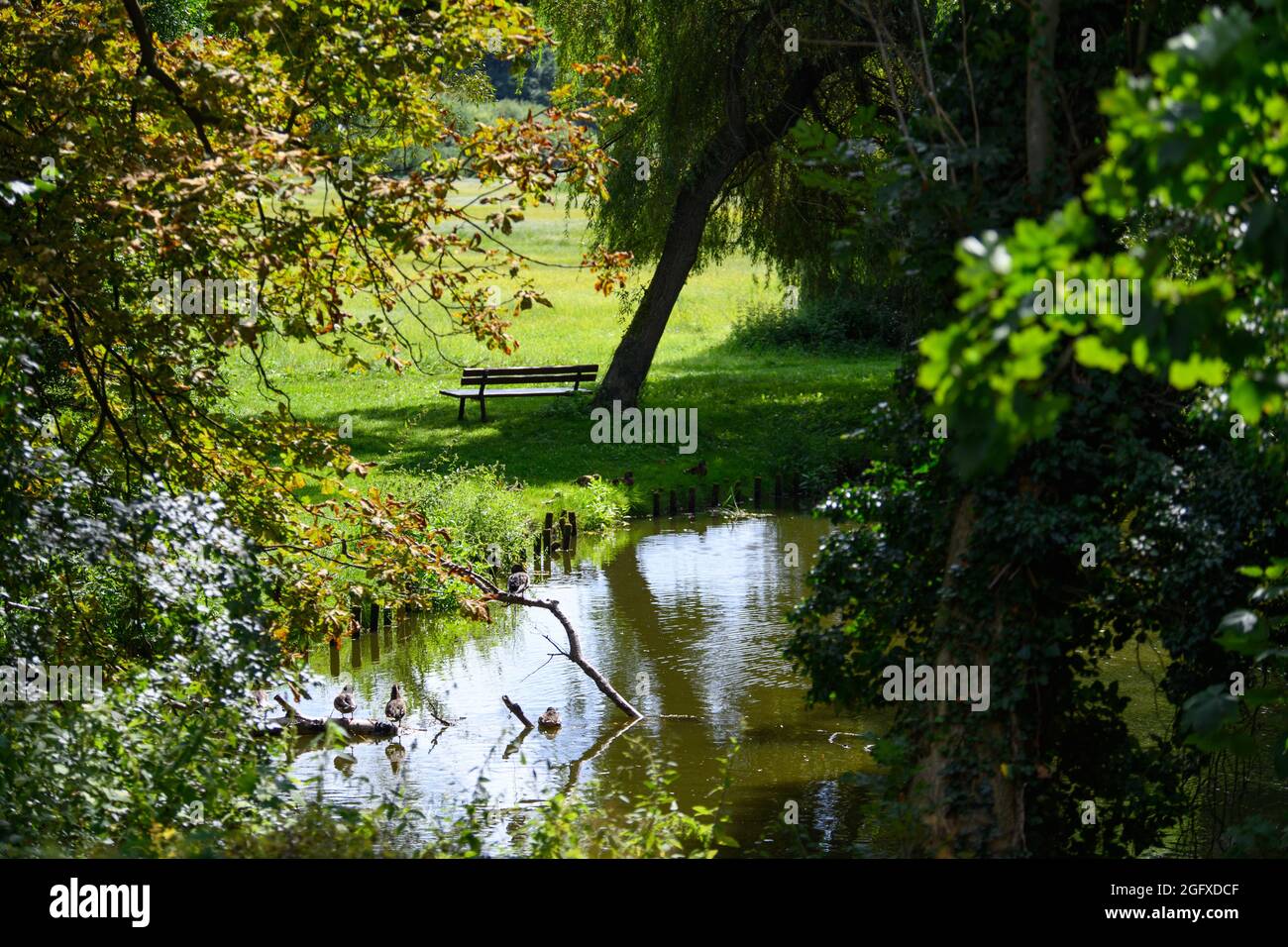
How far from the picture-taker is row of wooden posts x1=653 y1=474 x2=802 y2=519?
19.9 m

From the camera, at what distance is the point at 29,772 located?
6105 mm

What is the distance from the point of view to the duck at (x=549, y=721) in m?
11.6

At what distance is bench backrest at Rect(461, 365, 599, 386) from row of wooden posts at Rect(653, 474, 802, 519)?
4245 millimetres

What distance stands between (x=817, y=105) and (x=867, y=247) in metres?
15.1

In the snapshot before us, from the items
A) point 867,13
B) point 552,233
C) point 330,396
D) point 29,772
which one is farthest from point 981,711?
point 552,233

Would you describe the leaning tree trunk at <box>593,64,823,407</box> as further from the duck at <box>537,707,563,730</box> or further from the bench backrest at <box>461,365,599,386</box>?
the duck at <box>537,707,563,730</box>

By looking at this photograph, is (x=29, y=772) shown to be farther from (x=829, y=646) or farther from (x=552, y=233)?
(x=552, y=233)

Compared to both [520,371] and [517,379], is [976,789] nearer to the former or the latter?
[520,371]

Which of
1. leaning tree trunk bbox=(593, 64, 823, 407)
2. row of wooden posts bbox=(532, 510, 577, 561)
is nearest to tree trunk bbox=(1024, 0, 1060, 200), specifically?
row of wooden posts bbox=(532, 510, 577, 561)

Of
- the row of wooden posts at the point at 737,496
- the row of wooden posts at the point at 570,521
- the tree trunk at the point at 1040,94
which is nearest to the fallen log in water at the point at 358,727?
the row of wooden posts at the point at 570,521

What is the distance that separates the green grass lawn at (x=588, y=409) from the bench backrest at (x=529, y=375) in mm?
485

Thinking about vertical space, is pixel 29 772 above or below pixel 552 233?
below

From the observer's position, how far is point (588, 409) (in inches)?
941

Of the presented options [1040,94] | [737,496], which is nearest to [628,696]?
[1040,94]
